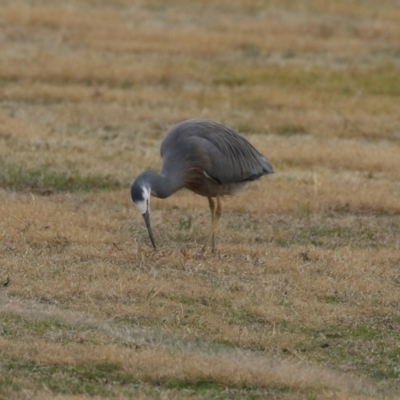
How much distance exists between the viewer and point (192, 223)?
11133 mm

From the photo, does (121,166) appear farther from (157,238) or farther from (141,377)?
(141,377)

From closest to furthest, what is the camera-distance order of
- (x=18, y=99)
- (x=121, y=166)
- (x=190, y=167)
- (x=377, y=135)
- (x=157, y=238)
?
(x=190, y=167)
(x=157, y=238)
(x=121, y=166)
(x=377, y=135)
(x=18, y=99)

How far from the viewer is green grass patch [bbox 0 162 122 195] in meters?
12.1

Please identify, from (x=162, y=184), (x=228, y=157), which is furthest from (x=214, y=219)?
(x=162, y=184)

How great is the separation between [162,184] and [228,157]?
3.21 ft

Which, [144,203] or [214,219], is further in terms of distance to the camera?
[214,219]

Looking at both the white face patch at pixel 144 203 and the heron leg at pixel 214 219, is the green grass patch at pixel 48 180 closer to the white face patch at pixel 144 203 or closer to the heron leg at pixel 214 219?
the heron leg at pixel 214 219

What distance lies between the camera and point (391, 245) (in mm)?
10641

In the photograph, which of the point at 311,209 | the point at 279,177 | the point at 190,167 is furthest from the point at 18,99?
the point at 190,167

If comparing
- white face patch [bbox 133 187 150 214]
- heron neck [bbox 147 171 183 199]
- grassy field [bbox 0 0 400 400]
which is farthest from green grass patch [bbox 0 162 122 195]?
white face patch [bbox 133 187 150 214]

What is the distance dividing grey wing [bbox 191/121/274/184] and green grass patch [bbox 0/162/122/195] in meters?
2.31

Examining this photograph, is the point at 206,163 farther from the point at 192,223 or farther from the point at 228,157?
the point at 192,223

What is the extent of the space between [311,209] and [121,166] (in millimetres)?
2353

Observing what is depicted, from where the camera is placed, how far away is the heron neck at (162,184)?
923 cm
